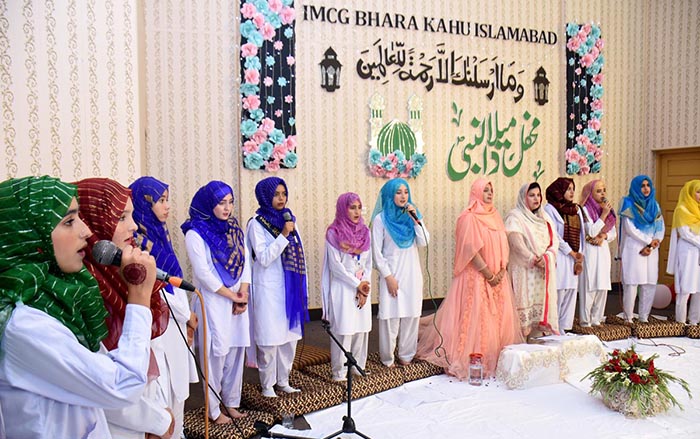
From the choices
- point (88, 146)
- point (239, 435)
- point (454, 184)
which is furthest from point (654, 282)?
point (88, 146)

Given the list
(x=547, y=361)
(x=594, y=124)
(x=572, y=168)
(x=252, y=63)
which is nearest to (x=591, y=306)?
(x=547, y=361)

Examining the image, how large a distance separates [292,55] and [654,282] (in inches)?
166

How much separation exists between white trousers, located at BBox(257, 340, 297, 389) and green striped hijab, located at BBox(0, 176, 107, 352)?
2.29 meters

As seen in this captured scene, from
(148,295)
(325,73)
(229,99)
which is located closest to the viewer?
(148,295)

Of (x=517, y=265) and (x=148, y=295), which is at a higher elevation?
(x=148, y=295)

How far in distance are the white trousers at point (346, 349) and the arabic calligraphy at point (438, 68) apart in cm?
301

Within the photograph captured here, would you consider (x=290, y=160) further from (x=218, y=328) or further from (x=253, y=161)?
(x=218, y=328)

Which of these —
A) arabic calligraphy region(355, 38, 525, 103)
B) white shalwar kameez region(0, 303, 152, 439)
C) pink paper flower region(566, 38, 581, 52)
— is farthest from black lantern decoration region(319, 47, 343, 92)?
white shalwar kameez region(0, 303, 152, 439)

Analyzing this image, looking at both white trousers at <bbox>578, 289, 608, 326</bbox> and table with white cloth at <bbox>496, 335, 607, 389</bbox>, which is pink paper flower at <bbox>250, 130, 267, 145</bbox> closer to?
table with white cloth at <bbox>496, 335, 607, 389</bbox>

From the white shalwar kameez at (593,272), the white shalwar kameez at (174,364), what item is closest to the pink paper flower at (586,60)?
the white shalwar kameez at (593,272)

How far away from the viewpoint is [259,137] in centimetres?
547

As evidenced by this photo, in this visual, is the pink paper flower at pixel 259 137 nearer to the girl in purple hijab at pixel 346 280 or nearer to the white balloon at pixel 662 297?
the girl in purple hijab at pixel 346 280

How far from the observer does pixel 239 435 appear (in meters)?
3.19

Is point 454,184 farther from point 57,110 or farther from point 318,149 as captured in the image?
point 57,110
